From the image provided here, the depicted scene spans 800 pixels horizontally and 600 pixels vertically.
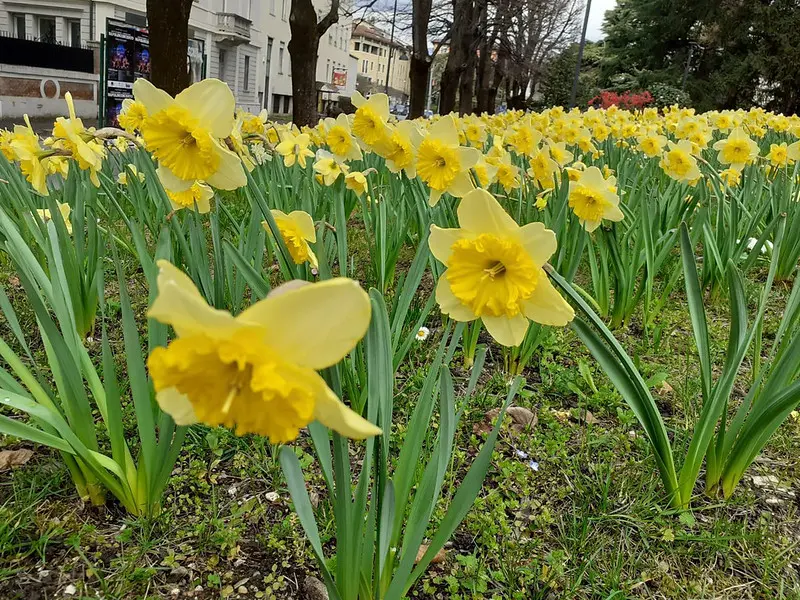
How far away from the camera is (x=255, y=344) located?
53cm

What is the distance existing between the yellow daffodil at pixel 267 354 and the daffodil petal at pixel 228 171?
83 cm

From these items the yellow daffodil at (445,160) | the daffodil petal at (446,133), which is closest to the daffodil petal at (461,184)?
the yellow daffodil at (445,160)

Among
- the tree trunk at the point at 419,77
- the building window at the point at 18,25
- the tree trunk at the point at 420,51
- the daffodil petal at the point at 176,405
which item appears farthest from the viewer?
the building window at the point at 18,25

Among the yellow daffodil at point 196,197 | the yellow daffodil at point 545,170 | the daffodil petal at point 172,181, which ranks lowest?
the yellow daffodil at point 196,197

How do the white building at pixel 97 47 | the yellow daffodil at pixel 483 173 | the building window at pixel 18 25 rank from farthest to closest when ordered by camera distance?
the building window at pixel 18 25 → the white building at pixel 97 47 → the yellow daffodil at pixel 483 173

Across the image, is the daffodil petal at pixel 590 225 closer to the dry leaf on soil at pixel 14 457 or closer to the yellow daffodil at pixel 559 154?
the yellow daffodil at pixel 559 154

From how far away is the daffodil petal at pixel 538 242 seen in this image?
95 cm

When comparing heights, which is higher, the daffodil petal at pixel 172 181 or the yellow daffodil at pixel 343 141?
the yellow daffodil at pixel 343 141

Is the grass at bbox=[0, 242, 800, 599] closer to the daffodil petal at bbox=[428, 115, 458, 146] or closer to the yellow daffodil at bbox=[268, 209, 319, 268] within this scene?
the yellow daffodil at bbox=[268, 209, 319, 268]

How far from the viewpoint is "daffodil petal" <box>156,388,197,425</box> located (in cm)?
63

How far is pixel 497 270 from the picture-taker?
1.01 m

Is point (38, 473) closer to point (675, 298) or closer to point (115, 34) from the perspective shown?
point (675, 298)

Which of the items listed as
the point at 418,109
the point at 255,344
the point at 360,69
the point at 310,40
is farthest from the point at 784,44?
the point at 360,69

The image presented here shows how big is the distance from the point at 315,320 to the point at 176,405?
0.22 meters
